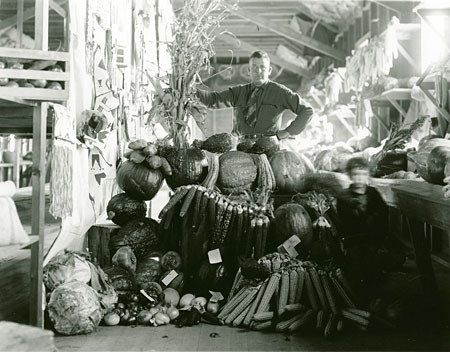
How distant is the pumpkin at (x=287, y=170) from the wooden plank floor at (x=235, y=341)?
1513 mm

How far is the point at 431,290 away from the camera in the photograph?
13.0 ft

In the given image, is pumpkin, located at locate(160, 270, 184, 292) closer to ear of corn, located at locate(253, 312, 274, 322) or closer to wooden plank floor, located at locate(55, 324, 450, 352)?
wooden plank floor, located at locate(55, 324, 450, 352)

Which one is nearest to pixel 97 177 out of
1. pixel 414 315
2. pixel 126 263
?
pixel 126 263

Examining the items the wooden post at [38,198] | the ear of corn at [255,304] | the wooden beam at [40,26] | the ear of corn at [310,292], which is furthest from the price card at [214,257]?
the wooden beam at [40,26]

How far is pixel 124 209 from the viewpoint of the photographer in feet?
14.4

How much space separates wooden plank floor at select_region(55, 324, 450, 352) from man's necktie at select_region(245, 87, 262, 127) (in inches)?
107

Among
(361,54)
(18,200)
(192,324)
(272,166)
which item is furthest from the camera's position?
(18,200)

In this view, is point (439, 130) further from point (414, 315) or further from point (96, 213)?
point (96, 213)

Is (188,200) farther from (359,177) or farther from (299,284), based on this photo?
(359,177)

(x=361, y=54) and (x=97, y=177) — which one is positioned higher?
(x=361, y=54)

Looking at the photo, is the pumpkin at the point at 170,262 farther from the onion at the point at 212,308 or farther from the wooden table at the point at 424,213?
the wooden table at the point at 424,213

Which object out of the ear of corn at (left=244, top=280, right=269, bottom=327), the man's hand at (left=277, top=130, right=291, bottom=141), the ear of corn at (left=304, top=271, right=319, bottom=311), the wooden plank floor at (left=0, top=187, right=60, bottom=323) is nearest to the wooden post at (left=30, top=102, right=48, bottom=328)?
the wooden plank floor at (left=0, top=187, right=60, bottom=323)

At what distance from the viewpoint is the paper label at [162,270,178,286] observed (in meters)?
3.97

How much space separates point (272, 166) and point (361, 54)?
3.94m
